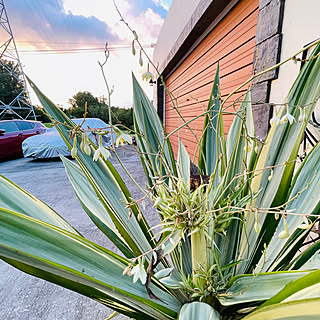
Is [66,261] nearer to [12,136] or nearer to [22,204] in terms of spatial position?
[22,204]

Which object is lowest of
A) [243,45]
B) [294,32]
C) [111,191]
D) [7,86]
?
[111,191]

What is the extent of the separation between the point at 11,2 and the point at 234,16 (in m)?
14.7

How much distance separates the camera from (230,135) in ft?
2.19

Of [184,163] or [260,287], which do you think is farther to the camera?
[184,163]

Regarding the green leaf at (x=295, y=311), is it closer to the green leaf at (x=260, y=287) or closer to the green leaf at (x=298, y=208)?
the green leaf at (x=260, y=287)

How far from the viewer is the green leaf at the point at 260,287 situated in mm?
331

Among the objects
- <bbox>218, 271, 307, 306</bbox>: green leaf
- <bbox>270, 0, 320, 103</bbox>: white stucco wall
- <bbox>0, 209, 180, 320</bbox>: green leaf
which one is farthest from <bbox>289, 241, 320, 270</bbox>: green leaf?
<bbox>270, 0, 320, 103</bbox>: white stucco wall

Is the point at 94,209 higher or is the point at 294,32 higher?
the point at 294,32

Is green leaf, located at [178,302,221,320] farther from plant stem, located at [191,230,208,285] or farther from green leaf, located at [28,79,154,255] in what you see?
green leaf, located at [28,79,154,255]

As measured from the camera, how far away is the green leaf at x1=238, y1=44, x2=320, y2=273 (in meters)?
0.47

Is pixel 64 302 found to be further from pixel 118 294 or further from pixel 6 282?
pixel 118 294

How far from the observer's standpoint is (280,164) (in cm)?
48

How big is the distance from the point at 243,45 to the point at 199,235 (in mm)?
1736

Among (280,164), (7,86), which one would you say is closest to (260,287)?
(280,164)
